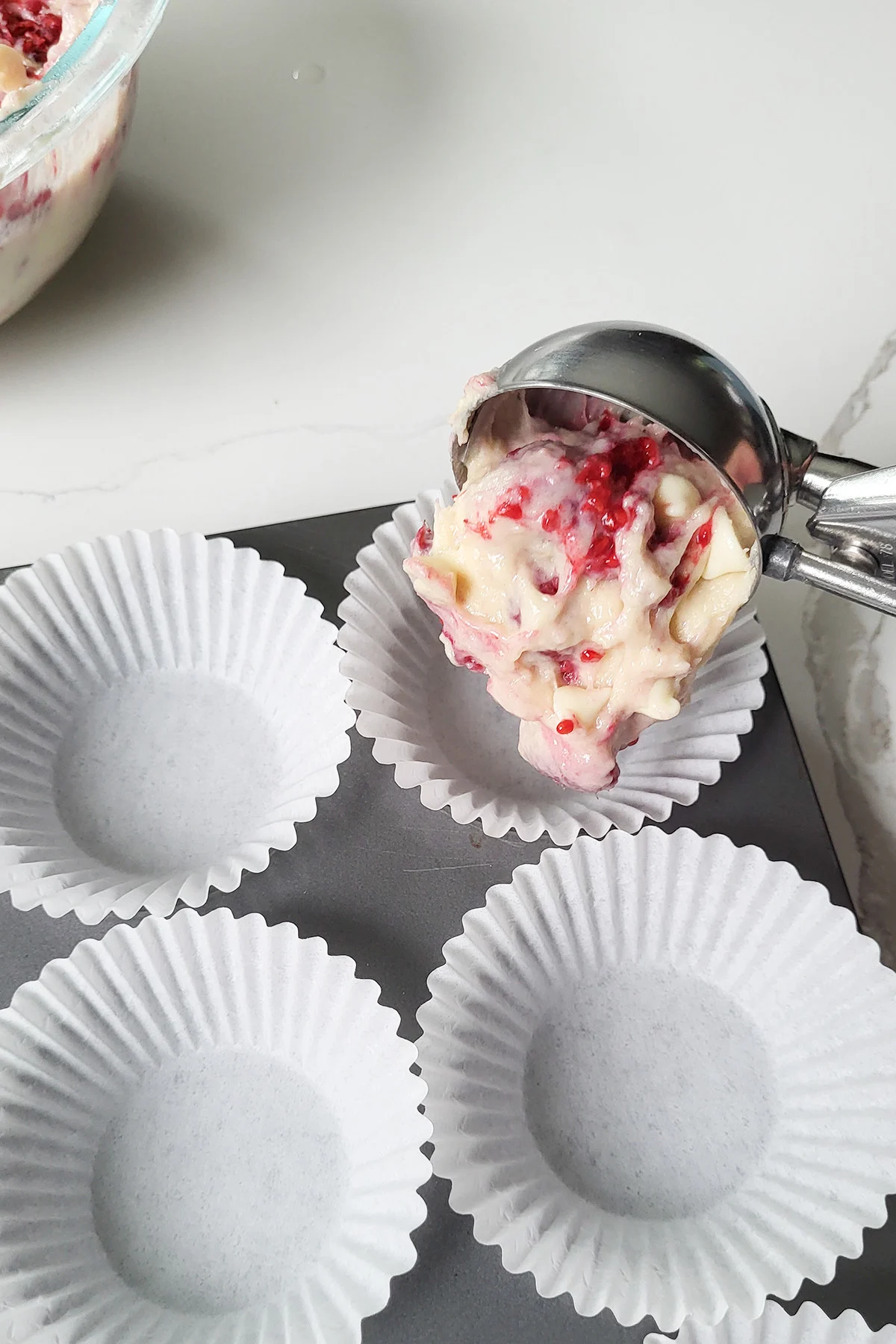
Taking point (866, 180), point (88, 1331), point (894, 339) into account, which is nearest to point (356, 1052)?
point (88, 1331)

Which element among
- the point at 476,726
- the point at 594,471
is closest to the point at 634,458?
the point at 594,471

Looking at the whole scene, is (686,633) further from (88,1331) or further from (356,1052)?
(88,1331)

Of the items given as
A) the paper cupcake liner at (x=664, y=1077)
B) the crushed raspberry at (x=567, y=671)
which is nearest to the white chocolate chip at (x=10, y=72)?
the crushed raspberry at (x=567, y=671)

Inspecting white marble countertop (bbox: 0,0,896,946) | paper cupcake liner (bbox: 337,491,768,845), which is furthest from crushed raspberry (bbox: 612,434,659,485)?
white marble countertop (bbox: 0,0,896,946)

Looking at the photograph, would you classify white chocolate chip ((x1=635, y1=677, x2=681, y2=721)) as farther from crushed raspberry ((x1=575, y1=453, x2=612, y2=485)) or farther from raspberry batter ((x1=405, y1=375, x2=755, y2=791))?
crushed raspberry ((x1=575, y1=453, x2=612, y2=485))

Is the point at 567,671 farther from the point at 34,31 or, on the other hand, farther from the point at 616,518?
the point at 34,31

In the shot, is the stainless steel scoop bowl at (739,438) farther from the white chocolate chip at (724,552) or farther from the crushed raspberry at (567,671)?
the crushed raspberry at (567,671)
